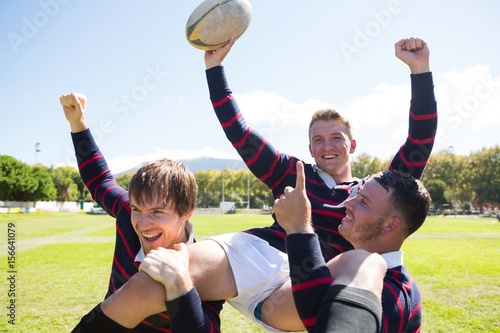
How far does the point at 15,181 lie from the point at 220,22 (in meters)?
71.6

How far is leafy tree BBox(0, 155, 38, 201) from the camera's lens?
6519 centimetres

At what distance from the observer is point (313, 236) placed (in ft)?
7.73

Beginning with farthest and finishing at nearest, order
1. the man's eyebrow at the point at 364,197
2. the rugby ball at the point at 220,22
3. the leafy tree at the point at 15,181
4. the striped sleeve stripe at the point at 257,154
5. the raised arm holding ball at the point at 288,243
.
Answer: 1. the leafy tree at the point at 15,181
2. the rugby ball at the point at 220,22
3. the striped sleeve stripe at the point at 257,154
4. the man's eyebrow at the point at 364,197
5. the raised arm holding ball at the point at 288,243

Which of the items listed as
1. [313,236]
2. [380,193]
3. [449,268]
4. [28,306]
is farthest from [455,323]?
[28,306]

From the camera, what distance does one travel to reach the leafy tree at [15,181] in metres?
65.2

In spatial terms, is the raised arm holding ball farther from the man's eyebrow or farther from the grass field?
the grass field

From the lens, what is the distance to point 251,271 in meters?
2.71

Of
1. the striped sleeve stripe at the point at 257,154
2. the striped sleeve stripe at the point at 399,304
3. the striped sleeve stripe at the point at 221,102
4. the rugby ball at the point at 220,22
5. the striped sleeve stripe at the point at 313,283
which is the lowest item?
the striped sleeve stripe at the point at 399,304

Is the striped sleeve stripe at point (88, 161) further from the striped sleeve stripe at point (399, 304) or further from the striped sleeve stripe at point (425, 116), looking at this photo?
the striped sleeve stripe at point (425, 116)

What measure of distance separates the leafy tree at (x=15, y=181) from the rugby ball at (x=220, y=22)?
230ft

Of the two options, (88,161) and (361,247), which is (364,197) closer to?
(361,247)

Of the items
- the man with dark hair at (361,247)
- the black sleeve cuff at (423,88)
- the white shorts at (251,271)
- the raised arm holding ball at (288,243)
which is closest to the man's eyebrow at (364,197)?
the man with dark hair at (361,247)

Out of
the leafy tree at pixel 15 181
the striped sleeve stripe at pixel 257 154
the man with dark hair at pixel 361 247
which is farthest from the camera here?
the leafy tree at pixel 15 181

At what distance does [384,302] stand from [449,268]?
9999 millimetres
